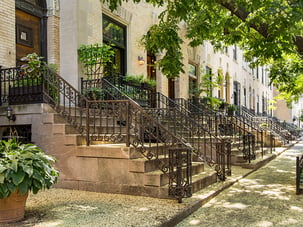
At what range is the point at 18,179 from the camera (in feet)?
14.4

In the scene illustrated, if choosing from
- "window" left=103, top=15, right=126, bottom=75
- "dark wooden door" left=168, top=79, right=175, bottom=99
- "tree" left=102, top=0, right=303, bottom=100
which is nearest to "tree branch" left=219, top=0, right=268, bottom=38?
"tree" left=102, top=0, right=303, bottom=100

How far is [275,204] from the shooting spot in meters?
5.86

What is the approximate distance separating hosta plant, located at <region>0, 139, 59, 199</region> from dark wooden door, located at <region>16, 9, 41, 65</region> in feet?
14.9

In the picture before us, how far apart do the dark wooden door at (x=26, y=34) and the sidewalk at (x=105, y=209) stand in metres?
4.24

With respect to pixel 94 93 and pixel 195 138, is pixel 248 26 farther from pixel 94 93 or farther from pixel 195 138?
pixel 195 138

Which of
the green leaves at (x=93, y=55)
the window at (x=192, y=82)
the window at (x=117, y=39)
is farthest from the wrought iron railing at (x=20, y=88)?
the window at (x=192, y=82)

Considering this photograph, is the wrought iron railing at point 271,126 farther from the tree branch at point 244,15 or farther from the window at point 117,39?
the tree branch at point 244,15

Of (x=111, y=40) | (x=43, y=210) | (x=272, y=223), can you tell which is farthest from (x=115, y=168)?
(x=111, y=40)

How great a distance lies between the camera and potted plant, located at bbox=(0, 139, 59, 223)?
4.40m

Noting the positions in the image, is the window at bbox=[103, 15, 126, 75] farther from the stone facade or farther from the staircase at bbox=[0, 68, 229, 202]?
the staircase at bbox=[0, 68, 229, 202]

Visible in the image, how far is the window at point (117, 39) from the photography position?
36.4 ft

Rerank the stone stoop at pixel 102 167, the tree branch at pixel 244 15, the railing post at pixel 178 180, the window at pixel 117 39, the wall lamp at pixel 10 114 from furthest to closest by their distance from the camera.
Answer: the window at pixel 117 39 → the wall lamp at pixel 10 114 → the tree branch at pixel 244 15 → the stone stoop at pixel 102 167 → the railing post at pixel 178 180

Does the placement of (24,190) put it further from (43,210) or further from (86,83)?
(86,83)

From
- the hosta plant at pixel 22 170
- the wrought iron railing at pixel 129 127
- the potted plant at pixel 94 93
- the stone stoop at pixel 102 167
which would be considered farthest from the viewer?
the potted plant at pixel 94 93
